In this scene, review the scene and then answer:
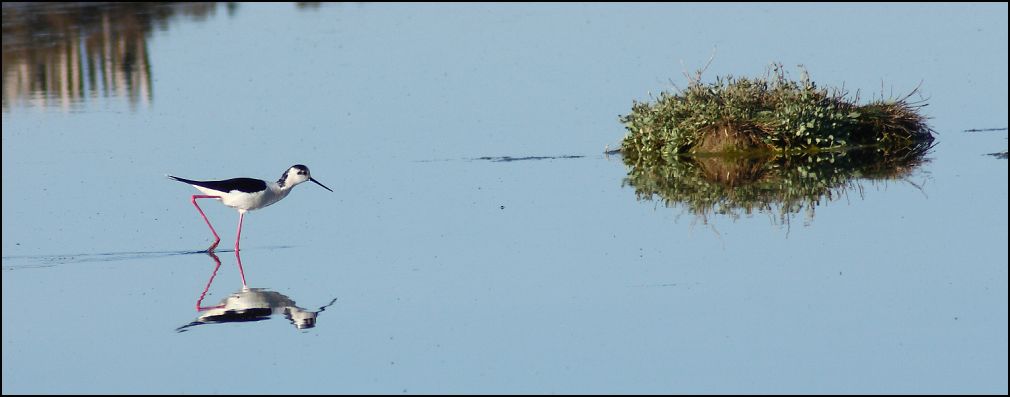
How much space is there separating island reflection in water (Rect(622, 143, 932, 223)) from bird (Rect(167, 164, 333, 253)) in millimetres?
3243

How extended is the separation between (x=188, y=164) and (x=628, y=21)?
18.1 metres

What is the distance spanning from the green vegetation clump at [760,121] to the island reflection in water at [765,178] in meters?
0.17

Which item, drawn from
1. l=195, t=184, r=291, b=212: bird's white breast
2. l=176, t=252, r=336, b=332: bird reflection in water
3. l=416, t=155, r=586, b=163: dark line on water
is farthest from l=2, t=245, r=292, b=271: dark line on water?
l=416, t=155, r=586, b=163: dark line on water

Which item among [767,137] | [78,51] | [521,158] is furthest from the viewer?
[78,51]

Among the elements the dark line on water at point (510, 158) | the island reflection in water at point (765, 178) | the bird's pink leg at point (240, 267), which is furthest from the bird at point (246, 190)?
the dark line on water at point (510, 158)

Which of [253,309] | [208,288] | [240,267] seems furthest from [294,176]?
[253,309]

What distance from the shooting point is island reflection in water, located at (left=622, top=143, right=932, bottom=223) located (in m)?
14.9

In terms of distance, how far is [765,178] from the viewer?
1608cm

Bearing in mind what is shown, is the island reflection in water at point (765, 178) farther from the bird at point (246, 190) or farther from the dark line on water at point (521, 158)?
the bird at point (246, 190)

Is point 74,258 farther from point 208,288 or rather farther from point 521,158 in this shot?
point 521,158

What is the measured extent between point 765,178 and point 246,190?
200 inches

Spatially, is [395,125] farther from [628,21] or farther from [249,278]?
[628,21]

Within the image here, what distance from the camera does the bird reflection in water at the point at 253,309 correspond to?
10.9 meters

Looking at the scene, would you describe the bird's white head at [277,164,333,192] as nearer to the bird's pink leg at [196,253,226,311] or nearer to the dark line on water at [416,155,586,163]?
the bird's pink leg at [196,253,226,311]
